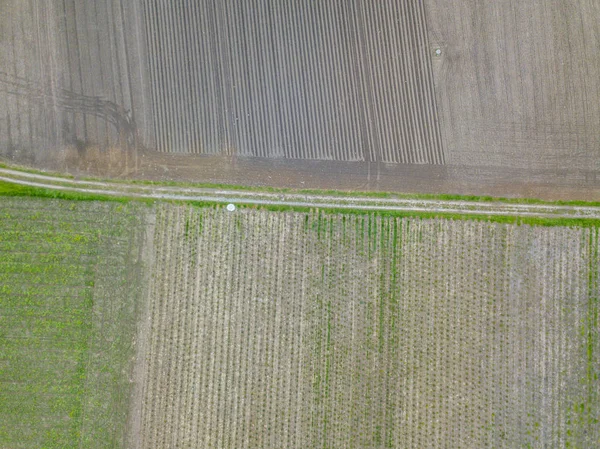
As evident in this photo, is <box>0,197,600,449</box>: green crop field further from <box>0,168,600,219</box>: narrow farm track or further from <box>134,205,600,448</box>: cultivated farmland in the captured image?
<box>0,168,600,219</box>: narrow farm track

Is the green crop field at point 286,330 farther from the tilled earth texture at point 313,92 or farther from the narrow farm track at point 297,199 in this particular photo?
the tilled earth texture at point 313,92

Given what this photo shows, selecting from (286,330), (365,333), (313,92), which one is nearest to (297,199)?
(313,92)

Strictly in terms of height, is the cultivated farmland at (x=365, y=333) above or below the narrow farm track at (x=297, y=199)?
below

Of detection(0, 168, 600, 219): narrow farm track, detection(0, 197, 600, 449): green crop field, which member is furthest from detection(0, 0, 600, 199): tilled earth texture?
detection(0, 197, 600, 449): green crop field

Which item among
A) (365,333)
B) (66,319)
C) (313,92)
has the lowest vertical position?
(365,333)

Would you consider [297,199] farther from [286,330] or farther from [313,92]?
[286,330]

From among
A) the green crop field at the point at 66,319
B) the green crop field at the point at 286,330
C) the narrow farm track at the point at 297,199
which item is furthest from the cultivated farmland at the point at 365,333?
the green crop field at the point at 66,319

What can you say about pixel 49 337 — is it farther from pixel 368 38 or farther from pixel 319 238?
pixel 368 38
